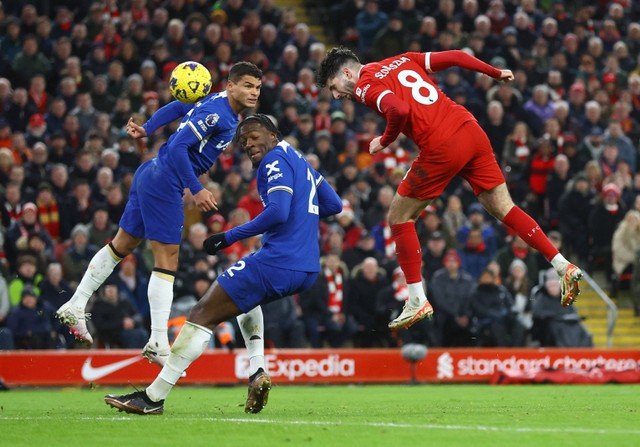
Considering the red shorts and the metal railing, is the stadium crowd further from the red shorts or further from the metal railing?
the red shorts

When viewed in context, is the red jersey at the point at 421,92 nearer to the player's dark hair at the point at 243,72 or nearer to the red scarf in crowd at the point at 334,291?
the player's dark hair at the point at 243,72

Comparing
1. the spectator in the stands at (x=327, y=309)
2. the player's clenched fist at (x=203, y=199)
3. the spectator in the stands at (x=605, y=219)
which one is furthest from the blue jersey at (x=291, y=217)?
the spectator in the stands at (x=605, y=219)

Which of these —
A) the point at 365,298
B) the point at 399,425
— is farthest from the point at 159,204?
the point at 365,298

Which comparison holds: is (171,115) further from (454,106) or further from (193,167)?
(454,106)

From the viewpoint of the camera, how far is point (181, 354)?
9.67 m

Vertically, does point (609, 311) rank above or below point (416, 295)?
below

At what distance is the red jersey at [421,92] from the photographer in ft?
34.8

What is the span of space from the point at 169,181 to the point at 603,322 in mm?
12155

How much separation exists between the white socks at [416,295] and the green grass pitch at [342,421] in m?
1.00

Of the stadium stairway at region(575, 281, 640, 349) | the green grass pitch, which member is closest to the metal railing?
the stadium stairway at region(575, 281, 640, 349)

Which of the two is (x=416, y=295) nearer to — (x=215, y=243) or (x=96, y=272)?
(x=215, y=243)

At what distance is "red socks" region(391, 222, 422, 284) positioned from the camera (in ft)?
36.9

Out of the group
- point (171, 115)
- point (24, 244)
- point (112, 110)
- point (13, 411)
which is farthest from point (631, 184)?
point (13, 411)

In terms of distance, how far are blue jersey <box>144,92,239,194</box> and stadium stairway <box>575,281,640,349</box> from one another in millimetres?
11461
